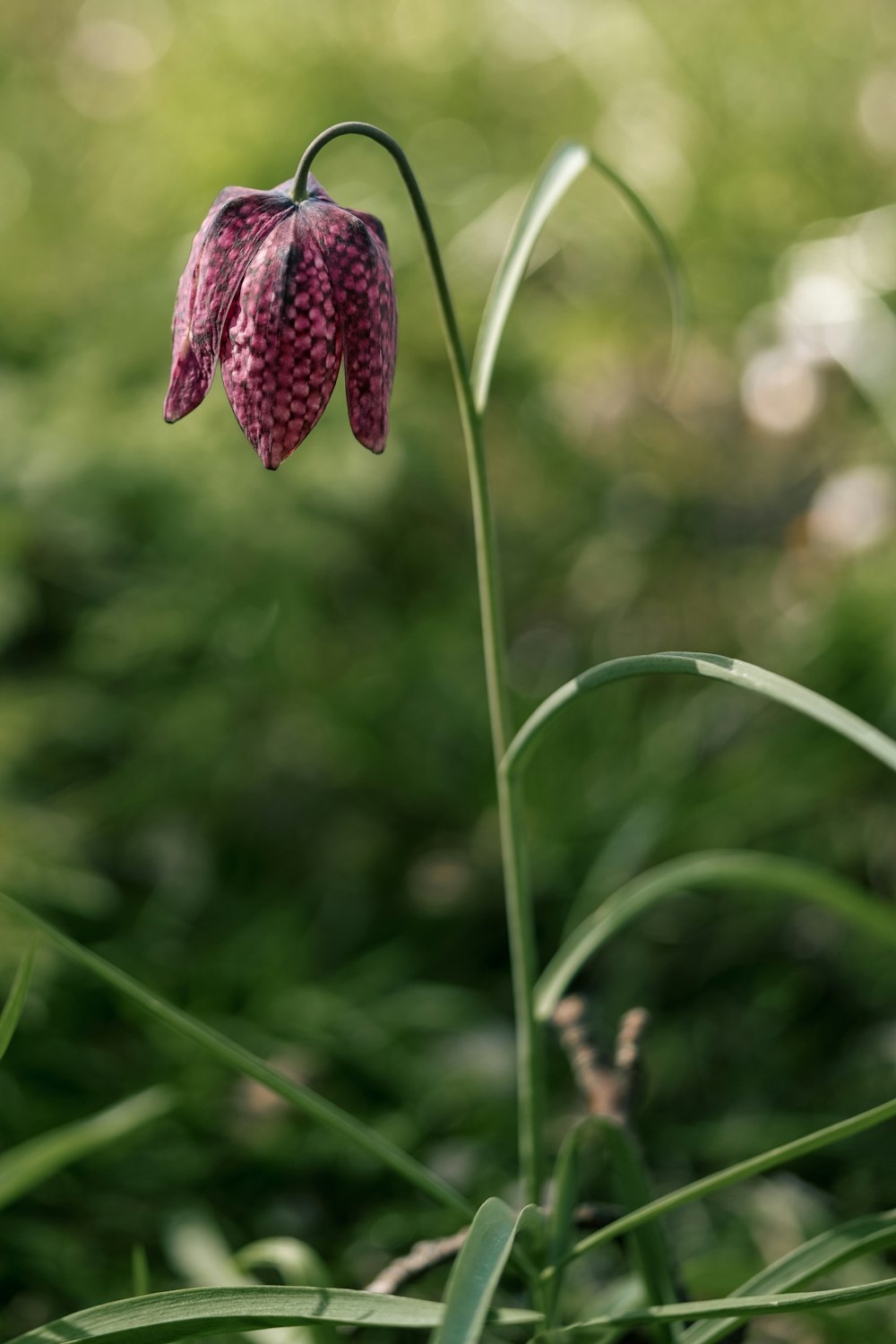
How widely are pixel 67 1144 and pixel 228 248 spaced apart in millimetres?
604

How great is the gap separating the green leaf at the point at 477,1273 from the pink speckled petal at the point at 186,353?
18.3 inches

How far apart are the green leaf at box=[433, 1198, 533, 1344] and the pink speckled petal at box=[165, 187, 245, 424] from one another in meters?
0.46

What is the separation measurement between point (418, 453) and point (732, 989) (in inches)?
34.6

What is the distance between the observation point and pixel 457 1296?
568 mm

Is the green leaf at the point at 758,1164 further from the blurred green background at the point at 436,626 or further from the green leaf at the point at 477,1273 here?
the blurred green background at the point at 436,626

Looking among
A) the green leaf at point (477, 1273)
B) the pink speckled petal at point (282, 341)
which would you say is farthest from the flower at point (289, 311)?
the green leaf at point (477, 1273)

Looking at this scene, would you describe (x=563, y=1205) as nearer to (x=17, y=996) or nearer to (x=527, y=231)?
(x=17, y=996)

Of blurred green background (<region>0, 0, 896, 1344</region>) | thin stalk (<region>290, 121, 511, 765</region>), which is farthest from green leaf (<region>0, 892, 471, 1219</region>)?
blurred green background (<region>0, 0, 896, 1344</region>)

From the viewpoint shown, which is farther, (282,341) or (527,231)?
(527,231)

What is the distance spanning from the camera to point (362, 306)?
0.67 m

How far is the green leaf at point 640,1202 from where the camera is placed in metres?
0.77

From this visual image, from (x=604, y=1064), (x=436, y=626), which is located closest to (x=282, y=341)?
(x=604, y=1064)

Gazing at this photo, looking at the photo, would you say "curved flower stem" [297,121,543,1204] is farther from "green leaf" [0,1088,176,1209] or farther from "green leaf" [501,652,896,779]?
"green leaf" [0,1088,176,1209]

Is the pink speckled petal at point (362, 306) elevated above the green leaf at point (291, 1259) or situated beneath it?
elevated above
